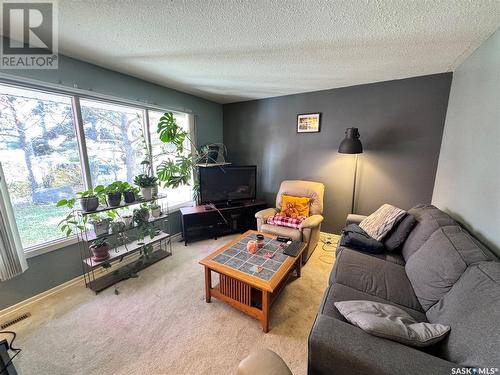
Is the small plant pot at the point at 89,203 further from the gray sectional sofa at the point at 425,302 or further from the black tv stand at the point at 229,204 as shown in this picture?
the gray sectional sofa at the point at 425,302

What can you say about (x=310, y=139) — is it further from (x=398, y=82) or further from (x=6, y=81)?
(x=6, y=81)

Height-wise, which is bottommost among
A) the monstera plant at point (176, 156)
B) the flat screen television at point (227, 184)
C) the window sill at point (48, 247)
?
the window sill at point (48, 247)

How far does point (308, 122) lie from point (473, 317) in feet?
9.28

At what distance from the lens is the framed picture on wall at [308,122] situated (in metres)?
3.12

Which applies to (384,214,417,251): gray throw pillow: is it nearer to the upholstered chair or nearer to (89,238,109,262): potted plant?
the upholstered chair

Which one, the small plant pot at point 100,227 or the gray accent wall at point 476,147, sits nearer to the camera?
the gray accent wall at point 476,147

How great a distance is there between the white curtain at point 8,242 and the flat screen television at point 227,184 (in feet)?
6.32

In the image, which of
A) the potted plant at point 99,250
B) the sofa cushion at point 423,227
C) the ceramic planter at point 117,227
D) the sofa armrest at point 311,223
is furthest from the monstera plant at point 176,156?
the sofa cushion at point 423,227

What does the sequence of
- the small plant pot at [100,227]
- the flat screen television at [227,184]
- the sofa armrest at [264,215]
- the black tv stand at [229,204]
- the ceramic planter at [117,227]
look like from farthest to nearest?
the black tv stand at [229,204] → the flat screen television at [227,184] → the sofa armrest at [264,215] → the ceramic planter at [117,227] → the small plant pot at [100,227]

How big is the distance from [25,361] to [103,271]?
1.02m

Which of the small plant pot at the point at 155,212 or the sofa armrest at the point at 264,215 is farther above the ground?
the small plant pot at the point at 155,212

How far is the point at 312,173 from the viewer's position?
10.8 feet

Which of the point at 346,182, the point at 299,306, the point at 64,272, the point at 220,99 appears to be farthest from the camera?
the point at 220,99

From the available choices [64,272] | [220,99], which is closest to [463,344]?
[64,272]
